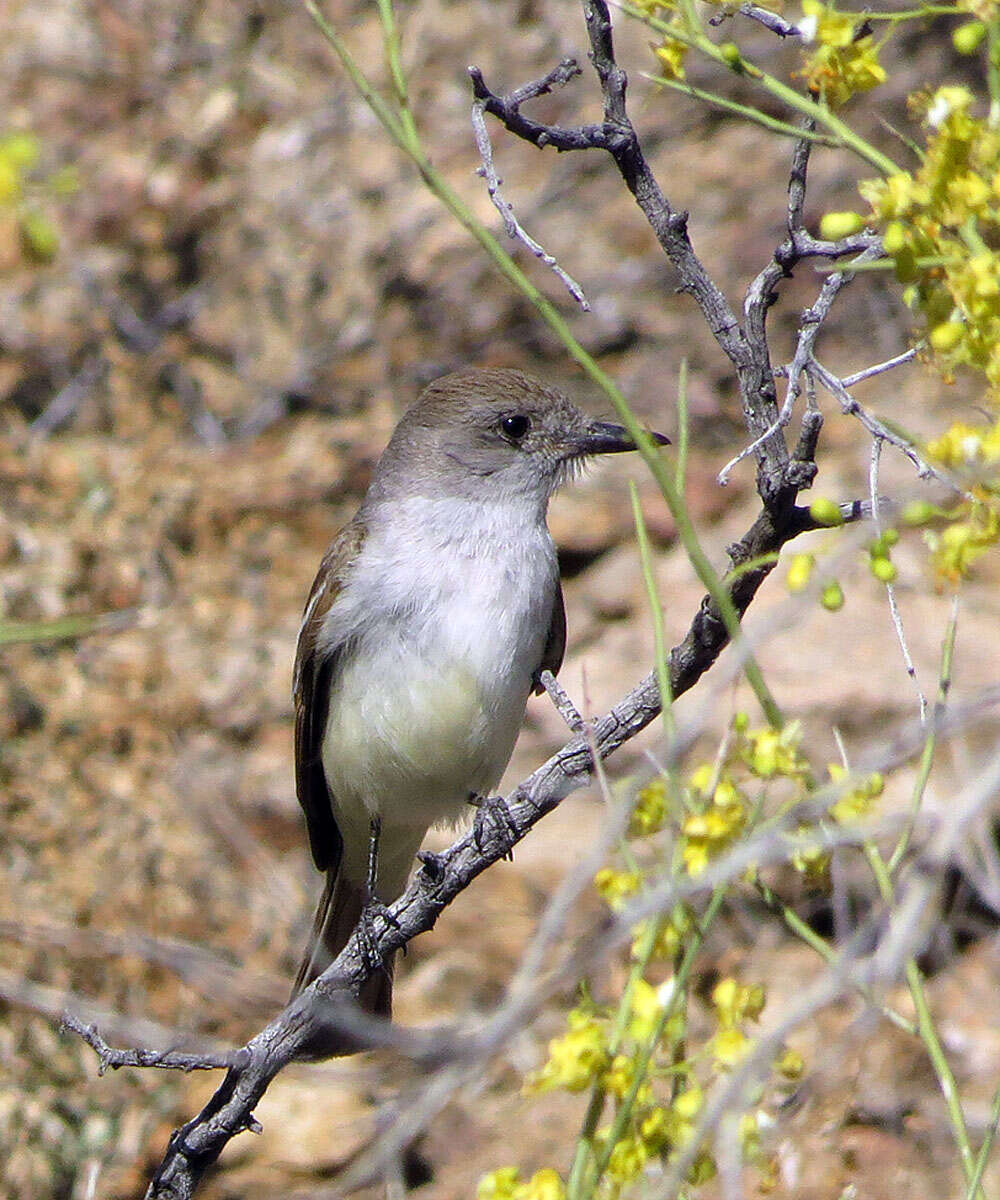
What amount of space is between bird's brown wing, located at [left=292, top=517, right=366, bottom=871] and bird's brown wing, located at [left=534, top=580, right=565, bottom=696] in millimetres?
644

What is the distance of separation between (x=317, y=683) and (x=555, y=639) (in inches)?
31.2

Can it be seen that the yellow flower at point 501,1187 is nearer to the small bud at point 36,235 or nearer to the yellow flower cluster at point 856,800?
the yellow flower cluster at point 856,800

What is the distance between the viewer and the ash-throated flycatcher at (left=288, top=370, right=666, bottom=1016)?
462 cm

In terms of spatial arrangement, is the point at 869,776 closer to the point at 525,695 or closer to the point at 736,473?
the point at 525,695

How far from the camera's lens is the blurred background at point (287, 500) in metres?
6.00

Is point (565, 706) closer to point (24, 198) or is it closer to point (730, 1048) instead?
point (730, 1048)

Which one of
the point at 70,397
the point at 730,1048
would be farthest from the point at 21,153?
the point at 70,397

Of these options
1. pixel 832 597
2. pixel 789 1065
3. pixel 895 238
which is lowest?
pixel 789 1065

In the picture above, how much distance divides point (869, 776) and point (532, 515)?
309 cm

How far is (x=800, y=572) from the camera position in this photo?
1.98m

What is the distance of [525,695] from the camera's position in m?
4.80

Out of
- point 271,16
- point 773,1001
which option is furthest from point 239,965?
point 271,16

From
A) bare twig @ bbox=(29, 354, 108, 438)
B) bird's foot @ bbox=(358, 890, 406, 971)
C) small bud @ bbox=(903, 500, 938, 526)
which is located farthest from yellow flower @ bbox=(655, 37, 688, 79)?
bare twig @ bbox=(29, 354, 108, 438)

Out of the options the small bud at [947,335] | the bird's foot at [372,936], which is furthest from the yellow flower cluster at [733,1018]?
the bird's foot at [372,936]
